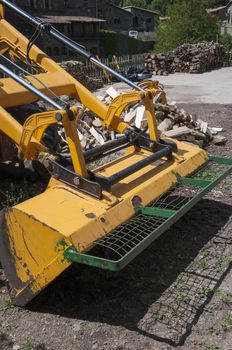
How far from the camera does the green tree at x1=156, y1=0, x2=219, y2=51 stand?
Result: 31000mm

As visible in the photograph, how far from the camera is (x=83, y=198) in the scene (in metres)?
3.67

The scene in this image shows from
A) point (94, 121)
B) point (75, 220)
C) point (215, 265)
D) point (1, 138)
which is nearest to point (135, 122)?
point (94, 121)

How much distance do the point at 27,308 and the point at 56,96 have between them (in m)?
2.09

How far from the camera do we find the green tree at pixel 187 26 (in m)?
31.0

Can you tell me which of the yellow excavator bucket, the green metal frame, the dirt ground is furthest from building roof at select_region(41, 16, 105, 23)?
the dirt ground

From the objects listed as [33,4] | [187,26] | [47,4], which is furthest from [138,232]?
[47,4]

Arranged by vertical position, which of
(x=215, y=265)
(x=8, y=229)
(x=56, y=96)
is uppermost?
(x=56, y=96)

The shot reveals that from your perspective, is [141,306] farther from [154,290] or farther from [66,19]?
[66,19]

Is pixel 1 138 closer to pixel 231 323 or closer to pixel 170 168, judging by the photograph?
pixel 170 168

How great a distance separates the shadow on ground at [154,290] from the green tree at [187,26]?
27.6 m

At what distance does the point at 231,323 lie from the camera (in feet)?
11.2

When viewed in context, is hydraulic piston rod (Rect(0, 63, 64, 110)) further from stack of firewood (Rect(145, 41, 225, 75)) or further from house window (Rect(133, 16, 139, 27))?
house window (Rect(133, 16, 139, 27))

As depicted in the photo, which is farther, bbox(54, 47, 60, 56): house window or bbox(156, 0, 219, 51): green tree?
bbox(54, 47, 60, 56): house window

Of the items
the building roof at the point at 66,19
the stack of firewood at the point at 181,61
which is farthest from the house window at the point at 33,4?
the stack of firewood at the point at 181,61
